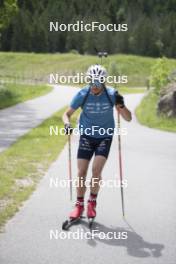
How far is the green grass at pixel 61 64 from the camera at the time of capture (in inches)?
3979

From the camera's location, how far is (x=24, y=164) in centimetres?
1322

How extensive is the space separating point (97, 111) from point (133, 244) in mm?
1877

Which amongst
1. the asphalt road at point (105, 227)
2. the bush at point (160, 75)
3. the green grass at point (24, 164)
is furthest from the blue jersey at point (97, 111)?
the bush at point (160, 75)

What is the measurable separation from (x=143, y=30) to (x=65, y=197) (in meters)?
147

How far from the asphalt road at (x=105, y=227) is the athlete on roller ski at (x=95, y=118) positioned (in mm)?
443

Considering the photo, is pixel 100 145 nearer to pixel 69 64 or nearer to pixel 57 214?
pixel 57 214

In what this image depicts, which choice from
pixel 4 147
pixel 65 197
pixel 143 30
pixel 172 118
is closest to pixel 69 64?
pixel 143 30

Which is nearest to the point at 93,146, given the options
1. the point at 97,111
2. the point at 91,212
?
the point at 97,111

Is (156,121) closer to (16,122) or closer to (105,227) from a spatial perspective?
(16,122)

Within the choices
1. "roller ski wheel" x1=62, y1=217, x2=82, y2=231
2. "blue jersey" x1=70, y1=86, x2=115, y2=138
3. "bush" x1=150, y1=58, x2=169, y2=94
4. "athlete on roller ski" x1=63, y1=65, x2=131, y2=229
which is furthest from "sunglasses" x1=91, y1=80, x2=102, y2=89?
"bush" x1=150, y1=58, x2=169, y2=94

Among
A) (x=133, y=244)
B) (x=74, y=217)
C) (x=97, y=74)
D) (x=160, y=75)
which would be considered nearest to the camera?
(x=133, y=244)

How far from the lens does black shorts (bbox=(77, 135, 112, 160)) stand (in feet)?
26.2

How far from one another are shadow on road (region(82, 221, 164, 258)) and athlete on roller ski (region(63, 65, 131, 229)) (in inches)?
21.3

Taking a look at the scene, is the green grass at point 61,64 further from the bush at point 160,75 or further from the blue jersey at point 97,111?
the blue jersey at point 97,111
